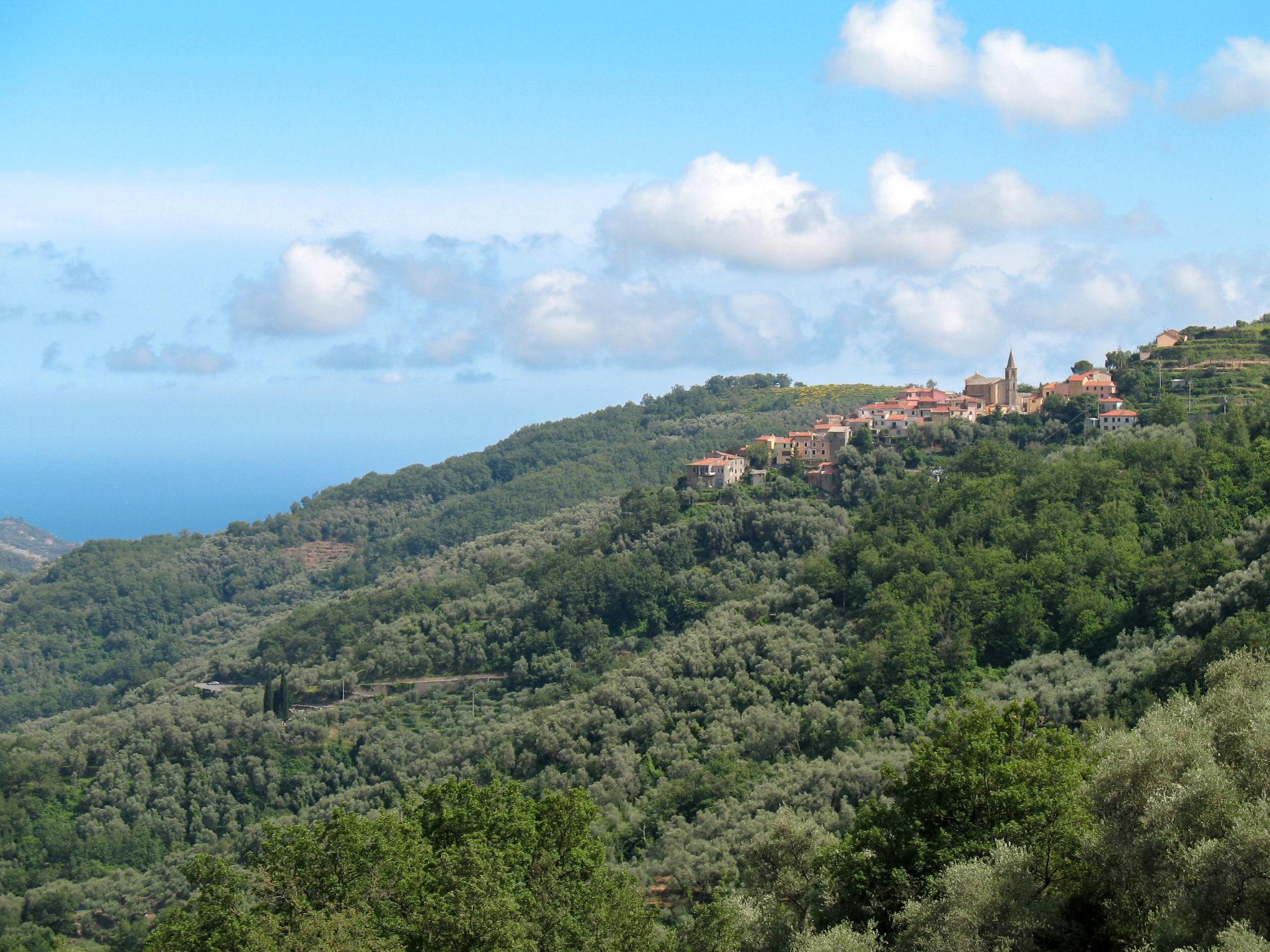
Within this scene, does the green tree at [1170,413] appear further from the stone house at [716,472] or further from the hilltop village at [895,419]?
the stone house at [716,472]

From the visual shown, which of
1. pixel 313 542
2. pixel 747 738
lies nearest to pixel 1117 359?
pixel 747 738

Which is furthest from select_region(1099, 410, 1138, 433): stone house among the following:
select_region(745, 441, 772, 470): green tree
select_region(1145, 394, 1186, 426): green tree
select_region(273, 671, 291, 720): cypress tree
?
select_region(273, 671, 291, 720): cypress tree

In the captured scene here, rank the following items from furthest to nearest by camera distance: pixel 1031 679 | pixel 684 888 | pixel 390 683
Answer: pixel 390 683 → pixel 1031 679 → pixel 684 888

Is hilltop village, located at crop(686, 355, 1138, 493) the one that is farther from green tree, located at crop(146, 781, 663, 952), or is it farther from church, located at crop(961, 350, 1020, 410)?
green tree, located at crop(146, 781, 663, 952)

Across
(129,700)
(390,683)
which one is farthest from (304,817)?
(129,700)

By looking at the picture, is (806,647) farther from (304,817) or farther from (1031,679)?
(304,817)

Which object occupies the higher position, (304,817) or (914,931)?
(914,931)

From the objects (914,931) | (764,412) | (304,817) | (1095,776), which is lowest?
(304,817)

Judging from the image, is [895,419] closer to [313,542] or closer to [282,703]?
[282,703]
